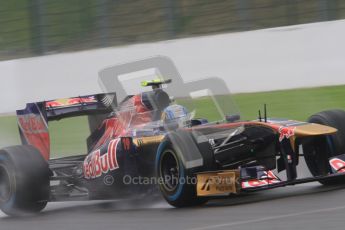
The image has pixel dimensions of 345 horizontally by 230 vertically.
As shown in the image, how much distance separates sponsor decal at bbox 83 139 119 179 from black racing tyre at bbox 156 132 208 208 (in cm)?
73

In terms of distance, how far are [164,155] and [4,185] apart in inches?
85.5

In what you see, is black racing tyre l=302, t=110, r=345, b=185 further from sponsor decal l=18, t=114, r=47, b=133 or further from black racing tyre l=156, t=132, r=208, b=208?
sponsor decal l=18, t=114, r=47, b=133

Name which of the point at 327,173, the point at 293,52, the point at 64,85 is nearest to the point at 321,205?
the point at 327,173

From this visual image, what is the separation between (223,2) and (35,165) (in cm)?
828

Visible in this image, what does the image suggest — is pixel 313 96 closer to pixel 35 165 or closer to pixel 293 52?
pixel 293 52

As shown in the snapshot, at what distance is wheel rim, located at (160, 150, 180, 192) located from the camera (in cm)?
762

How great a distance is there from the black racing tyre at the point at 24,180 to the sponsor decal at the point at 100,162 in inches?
17.1

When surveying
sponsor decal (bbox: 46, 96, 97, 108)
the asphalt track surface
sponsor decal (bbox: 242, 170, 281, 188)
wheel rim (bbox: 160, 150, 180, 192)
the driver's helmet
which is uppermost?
sponsor decal (bbox: 46, 96, 97, 108)

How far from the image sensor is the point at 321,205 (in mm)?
7059

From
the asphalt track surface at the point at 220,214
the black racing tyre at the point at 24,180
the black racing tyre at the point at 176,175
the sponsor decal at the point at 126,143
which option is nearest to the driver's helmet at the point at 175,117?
the sponsor decal at the point at 126,143

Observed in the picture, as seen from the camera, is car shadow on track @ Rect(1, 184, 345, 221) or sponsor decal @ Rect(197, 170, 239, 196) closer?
sponsor decal @ Rect(197, 170, 239, 196)

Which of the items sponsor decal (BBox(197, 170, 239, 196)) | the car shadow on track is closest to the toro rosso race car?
sponsor decal (BBox(197, 170, 239, 196))

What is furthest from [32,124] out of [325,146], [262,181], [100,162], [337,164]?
[337,164]

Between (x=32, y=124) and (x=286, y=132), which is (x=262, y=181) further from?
(x=32, y=124)
